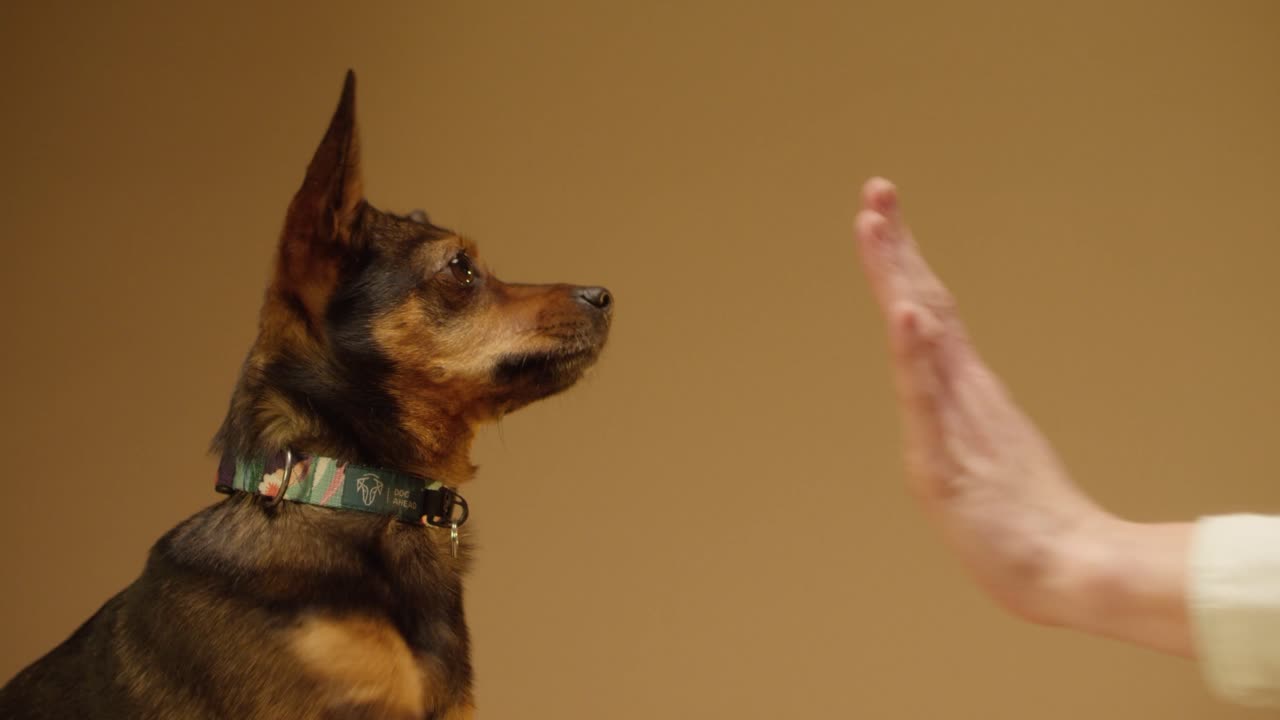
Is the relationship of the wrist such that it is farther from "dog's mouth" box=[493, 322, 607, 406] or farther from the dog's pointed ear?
the dog's pointed ear

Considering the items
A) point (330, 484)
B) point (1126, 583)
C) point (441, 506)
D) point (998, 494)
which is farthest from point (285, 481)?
point (1126, 583)

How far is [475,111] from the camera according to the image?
3184 mm

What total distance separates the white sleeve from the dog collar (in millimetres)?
938

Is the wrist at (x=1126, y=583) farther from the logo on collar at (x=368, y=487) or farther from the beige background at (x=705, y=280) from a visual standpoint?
the beige background at (x=705, y=280)

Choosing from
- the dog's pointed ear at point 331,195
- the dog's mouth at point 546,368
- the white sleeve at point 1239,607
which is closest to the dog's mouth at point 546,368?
the dog's mouth at point 546,368

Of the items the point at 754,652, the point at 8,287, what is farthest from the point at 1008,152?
the point at 8,287

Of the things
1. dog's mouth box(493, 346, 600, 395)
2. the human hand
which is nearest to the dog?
dog's mouth box(493, 346, 600, 395)

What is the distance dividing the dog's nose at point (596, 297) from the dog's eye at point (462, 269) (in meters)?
0.15

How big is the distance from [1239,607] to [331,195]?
1088 mm

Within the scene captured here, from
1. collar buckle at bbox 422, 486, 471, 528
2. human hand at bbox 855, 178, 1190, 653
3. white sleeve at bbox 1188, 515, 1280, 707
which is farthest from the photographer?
collar buckle at bbox 422, 486, 471, 528

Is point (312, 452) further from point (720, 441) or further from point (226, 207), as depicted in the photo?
point (226, 207)

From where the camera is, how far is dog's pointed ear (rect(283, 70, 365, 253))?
1.39 metres

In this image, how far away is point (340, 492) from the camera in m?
1.40

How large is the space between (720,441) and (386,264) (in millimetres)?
1520
